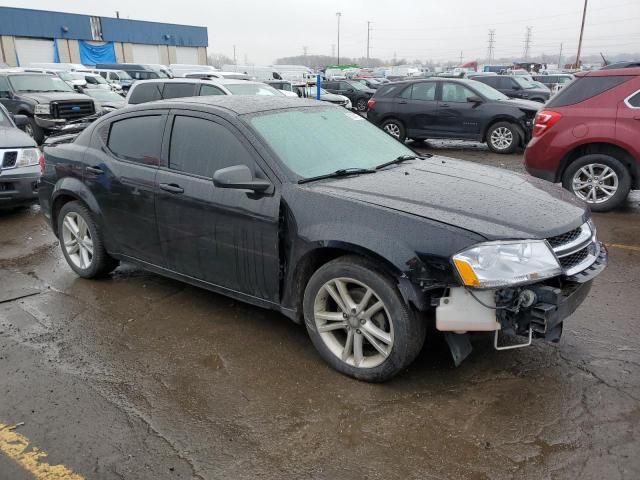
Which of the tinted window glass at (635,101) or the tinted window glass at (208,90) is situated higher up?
the tinted window glass at (635,101)

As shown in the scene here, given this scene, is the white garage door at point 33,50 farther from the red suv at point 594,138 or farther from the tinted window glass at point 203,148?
the tinted window glass at point 203,148

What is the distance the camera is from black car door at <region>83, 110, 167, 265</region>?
425cm

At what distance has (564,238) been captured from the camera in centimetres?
313

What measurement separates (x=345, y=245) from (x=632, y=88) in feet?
17.7

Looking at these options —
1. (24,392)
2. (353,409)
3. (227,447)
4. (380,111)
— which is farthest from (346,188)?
(380,111)

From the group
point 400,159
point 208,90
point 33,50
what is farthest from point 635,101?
point 33,50

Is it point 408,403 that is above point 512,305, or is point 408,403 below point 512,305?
below

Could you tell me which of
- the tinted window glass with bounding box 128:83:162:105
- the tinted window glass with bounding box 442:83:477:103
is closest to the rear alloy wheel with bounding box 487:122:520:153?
the tinted window glass with bounding box 442:83:477:103

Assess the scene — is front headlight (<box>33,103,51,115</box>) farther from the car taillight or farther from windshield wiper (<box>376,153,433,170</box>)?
windshield wiper (<box>376,153,433,170</box>)

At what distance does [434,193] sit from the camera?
11.1 feet

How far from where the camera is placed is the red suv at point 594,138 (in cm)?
669

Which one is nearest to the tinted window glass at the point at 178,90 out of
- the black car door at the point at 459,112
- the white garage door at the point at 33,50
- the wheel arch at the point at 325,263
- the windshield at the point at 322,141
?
the black car door at the point at 459,112

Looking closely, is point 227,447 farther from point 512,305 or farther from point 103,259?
point 103,259

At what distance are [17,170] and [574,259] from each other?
7.05 meters
